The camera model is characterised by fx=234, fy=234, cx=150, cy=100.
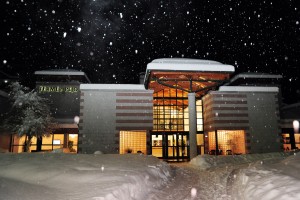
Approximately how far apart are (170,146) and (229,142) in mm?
6900

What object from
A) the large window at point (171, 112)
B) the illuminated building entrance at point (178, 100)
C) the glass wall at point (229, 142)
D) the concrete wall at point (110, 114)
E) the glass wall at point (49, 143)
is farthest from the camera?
the glass wall at point (49, 143)

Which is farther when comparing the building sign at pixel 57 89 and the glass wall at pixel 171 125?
the building sign at pixel 57 89

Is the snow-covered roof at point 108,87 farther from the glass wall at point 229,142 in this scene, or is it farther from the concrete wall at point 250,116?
the glass wall at point 229,142

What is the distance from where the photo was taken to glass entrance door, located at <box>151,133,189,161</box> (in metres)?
22.1

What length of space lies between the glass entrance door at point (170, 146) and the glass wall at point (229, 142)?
2622 millimetres

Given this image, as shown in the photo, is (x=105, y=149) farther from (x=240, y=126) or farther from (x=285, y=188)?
(x=285, y=188)

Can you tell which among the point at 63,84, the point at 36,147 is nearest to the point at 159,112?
the point at 63,84

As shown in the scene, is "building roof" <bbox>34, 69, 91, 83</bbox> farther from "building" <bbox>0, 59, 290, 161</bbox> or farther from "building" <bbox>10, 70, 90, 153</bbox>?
"building" <bbox>0, 59, 290, 161</bbox>

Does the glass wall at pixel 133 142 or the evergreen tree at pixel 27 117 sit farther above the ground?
the evergreen tree at pixel 27 117

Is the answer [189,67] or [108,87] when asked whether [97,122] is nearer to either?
[108,87]

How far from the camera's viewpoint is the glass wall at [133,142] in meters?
22.0

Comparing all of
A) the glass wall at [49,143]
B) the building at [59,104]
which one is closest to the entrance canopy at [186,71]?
the building at [59,104]

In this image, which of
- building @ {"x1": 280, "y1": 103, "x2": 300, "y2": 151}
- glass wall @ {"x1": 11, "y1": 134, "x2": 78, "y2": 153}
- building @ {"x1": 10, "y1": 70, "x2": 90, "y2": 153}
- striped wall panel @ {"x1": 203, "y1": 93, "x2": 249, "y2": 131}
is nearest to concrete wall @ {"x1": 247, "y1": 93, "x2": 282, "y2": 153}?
striped wall panel @ {"x1": 203, "y1": 93, "x2": 249, "y2": 131}

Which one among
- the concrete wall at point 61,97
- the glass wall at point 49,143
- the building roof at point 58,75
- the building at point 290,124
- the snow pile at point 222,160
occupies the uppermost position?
the building roof at point 58,75
